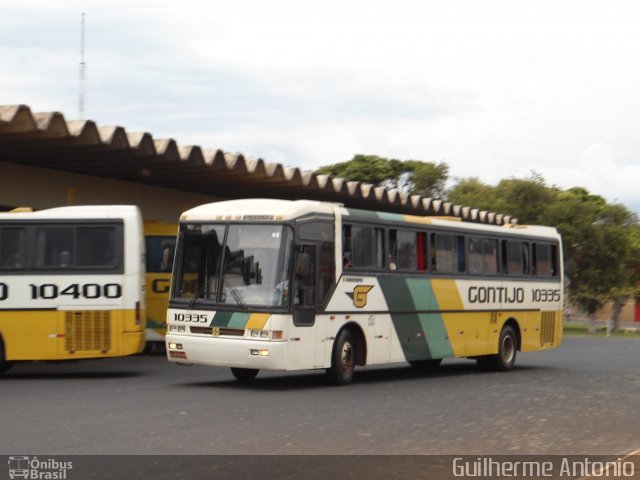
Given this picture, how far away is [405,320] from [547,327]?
6.37 metres

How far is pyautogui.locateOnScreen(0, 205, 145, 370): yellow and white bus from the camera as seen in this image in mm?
19250

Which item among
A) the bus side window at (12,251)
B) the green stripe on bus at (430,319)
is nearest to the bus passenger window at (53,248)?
the bus side window at (12,251)

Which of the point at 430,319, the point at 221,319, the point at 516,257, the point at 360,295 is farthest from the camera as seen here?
the point at 516,257

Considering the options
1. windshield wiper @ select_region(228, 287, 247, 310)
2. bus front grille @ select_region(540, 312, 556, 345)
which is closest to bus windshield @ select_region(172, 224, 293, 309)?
windshield wiper @ select_region(228, 287, 247, 310)

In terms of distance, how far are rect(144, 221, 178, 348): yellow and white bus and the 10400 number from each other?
6.02 meters

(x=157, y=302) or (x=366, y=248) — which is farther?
(x=157, y=302)

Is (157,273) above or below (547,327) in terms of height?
above

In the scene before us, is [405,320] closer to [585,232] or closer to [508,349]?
[508,349]

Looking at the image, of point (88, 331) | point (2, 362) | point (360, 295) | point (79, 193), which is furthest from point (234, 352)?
point (79, 193)

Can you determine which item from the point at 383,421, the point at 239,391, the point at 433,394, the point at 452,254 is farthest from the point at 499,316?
the point at 383,421

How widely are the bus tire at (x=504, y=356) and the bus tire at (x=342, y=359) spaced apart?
5691 millimetres

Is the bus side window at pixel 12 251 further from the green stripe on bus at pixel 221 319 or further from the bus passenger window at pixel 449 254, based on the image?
the bus passenger window at pixel 449 254

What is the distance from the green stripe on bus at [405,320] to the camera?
1962 centimetres

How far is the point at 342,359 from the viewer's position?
18266 mm
